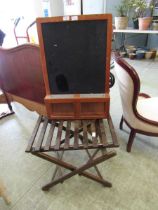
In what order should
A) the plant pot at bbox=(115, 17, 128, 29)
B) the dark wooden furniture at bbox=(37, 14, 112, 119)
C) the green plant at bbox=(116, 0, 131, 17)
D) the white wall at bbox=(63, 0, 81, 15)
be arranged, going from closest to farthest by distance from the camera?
the dark wooden furniture at bbox=(37, 14, 112, 119) < the green plant at bbox=(116, 0, 131, 17) < the plant pot at bbox=(115, 17, 128, 29) < the white wall at bbox=(63, 0, 81, 15)

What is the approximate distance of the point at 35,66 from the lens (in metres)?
1.61

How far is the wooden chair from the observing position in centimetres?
124

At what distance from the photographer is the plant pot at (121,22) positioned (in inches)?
157

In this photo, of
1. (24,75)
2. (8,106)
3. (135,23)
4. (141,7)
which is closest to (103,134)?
(24,75)

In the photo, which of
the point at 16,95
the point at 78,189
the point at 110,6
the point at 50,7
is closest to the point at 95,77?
the point at 78,189

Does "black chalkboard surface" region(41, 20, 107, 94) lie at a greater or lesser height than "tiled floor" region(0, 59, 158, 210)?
greater

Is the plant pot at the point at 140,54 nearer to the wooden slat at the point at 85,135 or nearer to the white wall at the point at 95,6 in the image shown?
the white wall at the point at 95,6

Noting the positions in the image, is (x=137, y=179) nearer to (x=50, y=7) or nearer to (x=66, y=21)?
(x=66, y=21)

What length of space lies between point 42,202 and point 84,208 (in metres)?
0.30

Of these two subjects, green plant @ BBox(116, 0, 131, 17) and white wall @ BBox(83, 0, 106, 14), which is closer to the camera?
green plant @ BBox(116, 0, 131, 17)

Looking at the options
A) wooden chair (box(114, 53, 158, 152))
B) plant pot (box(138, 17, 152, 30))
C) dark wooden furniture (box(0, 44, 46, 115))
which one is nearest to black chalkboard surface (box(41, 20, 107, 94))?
wooden chair (box(114, 53, 158, 152))

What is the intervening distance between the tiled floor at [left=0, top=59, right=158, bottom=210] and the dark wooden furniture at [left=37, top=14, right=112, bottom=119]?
0.52 meters

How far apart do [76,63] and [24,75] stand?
0.86 m

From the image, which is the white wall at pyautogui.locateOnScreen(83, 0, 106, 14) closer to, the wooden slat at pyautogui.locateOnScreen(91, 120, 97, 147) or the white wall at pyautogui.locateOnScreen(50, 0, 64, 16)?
the white wall at pyautogui.locateOnScreen(50, 0, 64, 16)
